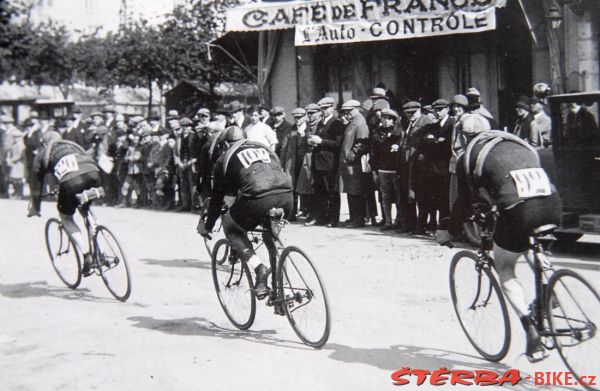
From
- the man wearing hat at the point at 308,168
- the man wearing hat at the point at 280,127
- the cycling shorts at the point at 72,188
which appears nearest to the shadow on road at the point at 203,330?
the cycling shorts at the point at 72,188

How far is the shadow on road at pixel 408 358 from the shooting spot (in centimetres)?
597

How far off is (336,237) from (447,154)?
2.11 meters

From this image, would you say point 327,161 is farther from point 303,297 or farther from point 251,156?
point 303,297

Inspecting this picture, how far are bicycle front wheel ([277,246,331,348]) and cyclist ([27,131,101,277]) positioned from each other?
3110mm

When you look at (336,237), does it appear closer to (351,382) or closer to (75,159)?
(75,159)

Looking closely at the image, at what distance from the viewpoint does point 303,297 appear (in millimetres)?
6531

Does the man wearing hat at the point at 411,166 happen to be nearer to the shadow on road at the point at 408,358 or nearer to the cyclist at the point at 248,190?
the cyclist at the point at 248,190

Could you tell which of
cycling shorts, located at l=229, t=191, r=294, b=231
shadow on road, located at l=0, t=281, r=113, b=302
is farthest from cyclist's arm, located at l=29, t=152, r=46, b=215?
cycling shorts, located at l=229, t=191, r=294, b=231

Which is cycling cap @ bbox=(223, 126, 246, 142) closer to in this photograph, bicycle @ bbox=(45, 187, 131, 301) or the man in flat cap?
bicycle @ bbox=(45, 187, 131, 301)

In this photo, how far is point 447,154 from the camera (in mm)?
12406

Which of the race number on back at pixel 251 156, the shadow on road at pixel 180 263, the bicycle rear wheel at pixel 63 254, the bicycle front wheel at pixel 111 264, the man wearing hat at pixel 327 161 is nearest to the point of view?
the race number on back at pixel 251 156

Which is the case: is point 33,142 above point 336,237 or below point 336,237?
above

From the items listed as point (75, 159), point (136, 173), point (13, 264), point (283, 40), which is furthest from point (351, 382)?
point (283, 40)

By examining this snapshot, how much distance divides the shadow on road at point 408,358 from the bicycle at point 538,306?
0.14 metres
